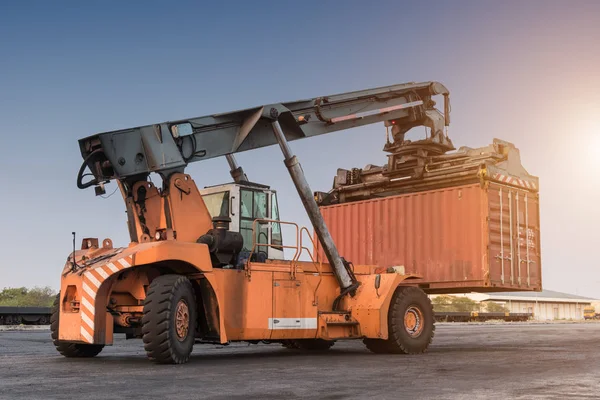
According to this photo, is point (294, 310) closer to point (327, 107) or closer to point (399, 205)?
point (327, 107)

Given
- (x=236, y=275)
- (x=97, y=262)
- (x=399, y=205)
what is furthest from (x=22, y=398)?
(x=399, y=205)

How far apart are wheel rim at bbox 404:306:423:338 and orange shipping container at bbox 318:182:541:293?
178 cm

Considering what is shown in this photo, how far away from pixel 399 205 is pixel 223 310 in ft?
21.9

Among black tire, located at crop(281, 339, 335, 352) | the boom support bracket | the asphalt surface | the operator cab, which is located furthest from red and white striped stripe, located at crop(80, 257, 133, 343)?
black tire, located at crop(281, 339, 335, 352)

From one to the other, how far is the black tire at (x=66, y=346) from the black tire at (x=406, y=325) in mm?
4878

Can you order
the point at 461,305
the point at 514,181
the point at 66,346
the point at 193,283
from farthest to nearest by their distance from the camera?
the point at 461,305, the point at 514,181, the point at 66,346, the point at 193,283

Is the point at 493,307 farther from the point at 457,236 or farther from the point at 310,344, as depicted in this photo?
the point at 310,344

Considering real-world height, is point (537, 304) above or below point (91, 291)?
below

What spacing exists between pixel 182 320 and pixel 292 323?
2.36m

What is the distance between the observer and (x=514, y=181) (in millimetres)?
15461

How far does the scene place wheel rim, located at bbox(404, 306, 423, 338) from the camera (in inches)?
520

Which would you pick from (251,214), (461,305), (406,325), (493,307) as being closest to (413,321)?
(406,325)

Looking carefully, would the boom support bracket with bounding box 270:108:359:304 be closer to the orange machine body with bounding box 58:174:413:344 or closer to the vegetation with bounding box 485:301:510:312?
the orange machine body with bounding box 58:174:413:344

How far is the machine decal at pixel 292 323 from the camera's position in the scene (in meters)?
11.6
